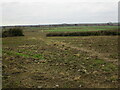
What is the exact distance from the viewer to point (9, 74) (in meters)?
6.09

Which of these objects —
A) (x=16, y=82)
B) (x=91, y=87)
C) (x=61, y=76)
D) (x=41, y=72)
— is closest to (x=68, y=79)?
(x=61, y=76)

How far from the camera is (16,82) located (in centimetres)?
523

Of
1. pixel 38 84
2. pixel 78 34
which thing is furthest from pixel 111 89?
pixel 78 34

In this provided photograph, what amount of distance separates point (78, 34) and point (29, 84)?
3006cm

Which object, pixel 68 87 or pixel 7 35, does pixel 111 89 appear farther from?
pixel 7 35

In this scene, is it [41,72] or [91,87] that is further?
[41,72]

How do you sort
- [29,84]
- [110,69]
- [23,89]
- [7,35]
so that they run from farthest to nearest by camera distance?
[7,35]
[110,69]
[29,84]
[23,89]

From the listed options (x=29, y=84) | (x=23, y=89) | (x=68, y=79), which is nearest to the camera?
(x=23, y=89)

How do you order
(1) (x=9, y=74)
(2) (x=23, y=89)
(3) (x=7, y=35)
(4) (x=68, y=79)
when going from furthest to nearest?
1. (3) (x=7, y=35)
2. (1) (x=9, y=74)
3. (4) (x=68, y=79)
4. (2) (x=23, y=89)

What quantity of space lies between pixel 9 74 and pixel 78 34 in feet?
96.0

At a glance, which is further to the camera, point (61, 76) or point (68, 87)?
point (61, 76)

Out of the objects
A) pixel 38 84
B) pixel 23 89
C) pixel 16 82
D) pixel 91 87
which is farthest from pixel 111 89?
pixel 16 82

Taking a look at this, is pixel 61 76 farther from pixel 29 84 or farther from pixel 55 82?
pixel 29 84

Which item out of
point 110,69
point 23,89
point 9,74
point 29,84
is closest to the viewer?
point 23,89
